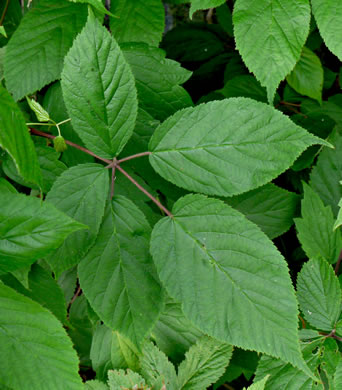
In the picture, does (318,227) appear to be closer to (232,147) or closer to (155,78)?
(232,147)

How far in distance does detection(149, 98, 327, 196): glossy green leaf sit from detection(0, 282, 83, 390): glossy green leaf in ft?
1.16

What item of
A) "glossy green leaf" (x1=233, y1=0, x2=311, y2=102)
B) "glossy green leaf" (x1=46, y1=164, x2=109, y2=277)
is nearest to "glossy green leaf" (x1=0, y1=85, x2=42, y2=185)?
"glossy green leaf" (x1=46, y1=164, x2=109, y2=277)

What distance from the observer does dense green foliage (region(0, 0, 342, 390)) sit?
696mm

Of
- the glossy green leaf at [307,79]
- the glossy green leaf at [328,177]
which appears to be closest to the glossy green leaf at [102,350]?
the glossy green leaf at [328,177]

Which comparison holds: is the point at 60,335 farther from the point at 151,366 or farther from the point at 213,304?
the point at 151,366

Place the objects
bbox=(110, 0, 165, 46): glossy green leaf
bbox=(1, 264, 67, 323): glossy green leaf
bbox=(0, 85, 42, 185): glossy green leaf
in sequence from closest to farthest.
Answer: bbox=(0, 85, 42, 185): glossy green leaf, bbox=(1, 264, 67, 323): glossy green leaf, bbox=(110, 0, 165, 46): glossy green leaf

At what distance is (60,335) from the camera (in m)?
0.71

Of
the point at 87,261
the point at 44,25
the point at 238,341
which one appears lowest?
the point at 238,341

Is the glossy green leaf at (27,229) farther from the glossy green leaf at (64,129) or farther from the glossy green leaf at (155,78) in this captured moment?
the glossy green leaf at (155,78)

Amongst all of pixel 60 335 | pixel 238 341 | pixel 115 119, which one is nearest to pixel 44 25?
pixel 115 119

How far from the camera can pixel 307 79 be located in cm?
138

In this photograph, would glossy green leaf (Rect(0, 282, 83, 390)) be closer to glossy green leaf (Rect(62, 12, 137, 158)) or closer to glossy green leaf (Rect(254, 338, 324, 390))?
glossy green leaf (Rect(62, 12, 137, 158))

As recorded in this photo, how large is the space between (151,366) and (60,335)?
0.38 meters

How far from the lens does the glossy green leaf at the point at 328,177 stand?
118 centimetres
